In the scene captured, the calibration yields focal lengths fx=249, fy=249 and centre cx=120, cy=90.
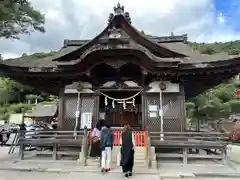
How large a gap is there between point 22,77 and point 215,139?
9.06m

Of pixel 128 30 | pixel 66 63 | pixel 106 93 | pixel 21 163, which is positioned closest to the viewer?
pixel 21 163

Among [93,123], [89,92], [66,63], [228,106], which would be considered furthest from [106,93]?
[228,106]

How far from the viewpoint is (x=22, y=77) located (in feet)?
38.9

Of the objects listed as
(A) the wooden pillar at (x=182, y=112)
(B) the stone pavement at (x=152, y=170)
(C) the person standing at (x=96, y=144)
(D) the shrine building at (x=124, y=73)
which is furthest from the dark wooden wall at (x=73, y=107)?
(A) the wooden pillar at (x=182, y=112)

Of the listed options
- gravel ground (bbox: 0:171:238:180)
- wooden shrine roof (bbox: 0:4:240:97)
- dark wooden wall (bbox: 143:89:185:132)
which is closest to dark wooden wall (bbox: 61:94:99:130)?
wooden shrine roof (bbox: 0:4:240:97)

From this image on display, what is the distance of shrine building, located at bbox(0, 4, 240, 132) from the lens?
10.2 metres

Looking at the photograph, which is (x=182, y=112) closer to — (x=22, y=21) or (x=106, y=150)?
(x=106, y=150)

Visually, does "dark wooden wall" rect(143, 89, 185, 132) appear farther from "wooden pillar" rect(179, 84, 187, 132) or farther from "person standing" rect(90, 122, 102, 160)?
"person standing" rect(90, 122, 102, 160)

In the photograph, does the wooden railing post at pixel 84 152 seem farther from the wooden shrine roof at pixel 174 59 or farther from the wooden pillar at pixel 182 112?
the wooden pillar at pixel 182 112

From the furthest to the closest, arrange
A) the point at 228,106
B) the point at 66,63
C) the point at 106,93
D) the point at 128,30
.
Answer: the point at 228,106, the point at 106,93, the point at 128,30, the point at 66,63

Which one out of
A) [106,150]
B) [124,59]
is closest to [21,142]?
[106,150]

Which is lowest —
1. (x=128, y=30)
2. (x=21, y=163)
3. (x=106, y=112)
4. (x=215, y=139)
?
(x=21, y=163)

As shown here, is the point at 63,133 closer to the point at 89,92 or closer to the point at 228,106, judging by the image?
the point at 89,92

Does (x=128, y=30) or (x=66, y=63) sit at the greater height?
(x=128, y=30)
